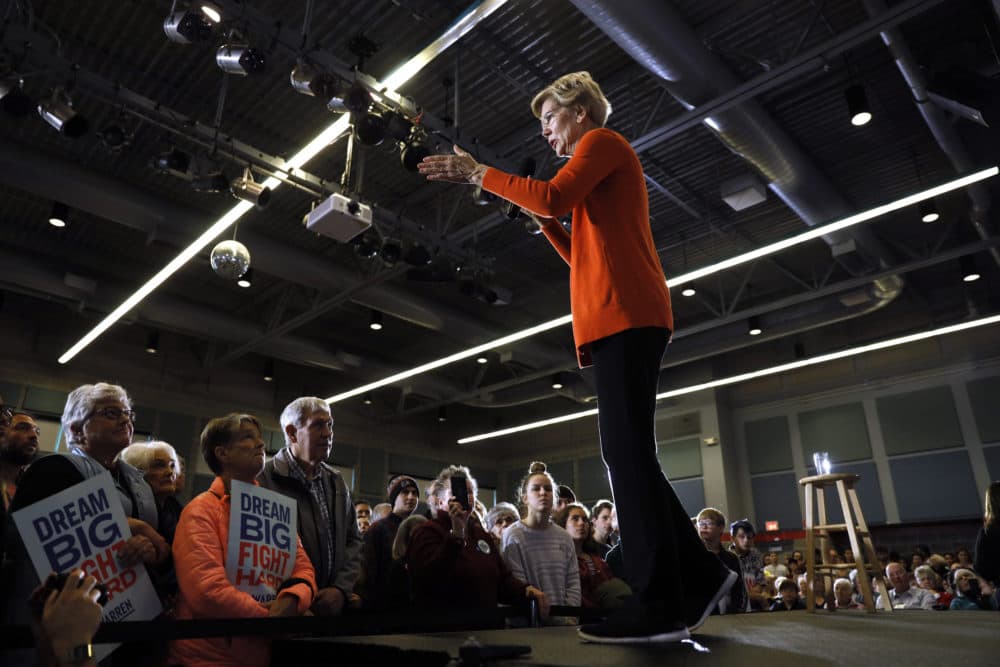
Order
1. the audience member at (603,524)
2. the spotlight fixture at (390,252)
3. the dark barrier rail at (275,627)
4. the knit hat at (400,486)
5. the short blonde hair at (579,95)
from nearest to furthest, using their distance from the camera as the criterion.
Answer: the dark barrier rail at (275,627) < the short blonde hair at (579,95) < the knit hat at (400,486) < the audience member at (603,524) < the spotlight fixture at (390,252)

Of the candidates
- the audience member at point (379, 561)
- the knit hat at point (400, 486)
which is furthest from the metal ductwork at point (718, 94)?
the audience member at point (379, 561)

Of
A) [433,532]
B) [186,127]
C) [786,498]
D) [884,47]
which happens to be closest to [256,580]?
[433,532]

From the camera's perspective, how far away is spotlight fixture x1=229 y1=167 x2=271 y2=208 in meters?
5.28

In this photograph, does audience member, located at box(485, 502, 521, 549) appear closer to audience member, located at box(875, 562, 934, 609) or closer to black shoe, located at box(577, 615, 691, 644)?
black shoe, located at box(577, 615, 691, 644)

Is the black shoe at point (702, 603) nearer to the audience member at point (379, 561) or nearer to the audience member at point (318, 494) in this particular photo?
the audience member at point (318, 494)

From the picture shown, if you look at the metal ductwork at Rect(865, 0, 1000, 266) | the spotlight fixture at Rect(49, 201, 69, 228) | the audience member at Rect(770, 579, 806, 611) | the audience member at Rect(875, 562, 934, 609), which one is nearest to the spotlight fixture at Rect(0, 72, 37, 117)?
the spotlight fixture at Rect(49, 201, 69, 228)

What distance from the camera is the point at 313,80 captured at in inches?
172

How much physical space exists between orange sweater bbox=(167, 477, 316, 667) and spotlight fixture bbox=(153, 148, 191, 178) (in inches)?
159

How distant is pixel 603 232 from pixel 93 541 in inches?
55.6

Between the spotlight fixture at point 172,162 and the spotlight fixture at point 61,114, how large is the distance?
619 millimetres

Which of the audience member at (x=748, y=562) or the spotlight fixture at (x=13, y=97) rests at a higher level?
the spotlight fixture at (x=13, y=97)

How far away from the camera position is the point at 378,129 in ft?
15.4

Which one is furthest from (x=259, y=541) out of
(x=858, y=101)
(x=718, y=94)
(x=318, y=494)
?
(x=858, y=101)

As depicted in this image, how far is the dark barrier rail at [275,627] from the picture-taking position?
1.26 metres
